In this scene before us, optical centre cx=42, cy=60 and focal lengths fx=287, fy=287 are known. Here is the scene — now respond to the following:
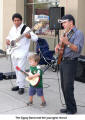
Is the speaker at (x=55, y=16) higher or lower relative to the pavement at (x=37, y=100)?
higher

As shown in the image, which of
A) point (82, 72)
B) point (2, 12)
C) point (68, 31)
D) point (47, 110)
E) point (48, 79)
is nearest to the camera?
point (68, 31)

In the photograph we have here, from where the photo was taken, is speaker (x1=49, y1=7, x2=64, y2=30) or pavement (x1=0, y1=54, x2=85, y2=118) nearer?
pavement (x1=0, y1=54, x2=85, y2=118)

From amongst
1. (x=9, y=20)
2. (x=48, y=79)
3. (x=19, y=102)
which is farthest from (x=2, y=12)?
(x=19, y=102)

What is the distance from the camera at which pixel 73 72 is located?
5.20 m

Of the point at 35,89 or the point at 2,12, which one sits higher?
the point at 2,12

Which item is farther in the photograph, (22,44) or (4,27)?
(4,27)

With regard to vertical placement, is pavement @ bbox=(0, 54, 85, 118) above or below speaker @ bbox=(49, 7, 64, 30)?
below

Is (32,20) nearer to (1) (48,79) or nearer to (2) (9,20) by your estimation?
(2) (9,20)

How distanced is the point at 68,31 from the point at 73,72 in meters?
0.75

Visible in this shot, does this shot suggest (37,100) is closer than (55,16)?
Yes

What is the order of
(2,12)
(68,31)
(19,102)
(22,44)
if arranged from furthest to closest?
(2,12), (22,44), (19,102), (68,31)

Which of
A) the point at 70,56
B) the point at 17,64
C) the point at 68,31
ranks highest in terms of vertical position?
the point at 68,31

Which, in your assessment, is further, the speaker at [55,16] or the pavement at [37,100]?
the speaker at [55,16]

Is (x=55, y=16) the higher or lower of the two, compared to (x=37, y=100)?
higher
